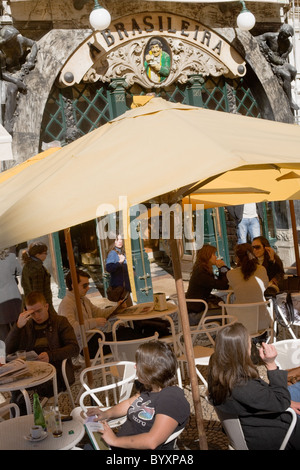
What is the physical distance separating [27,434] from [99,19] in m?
7.68

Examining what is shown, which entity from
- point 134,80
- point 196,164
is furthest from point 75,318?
point 134,80

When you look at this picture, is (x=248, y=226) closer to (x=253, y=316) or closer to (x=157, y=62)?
(x=157, y=62)

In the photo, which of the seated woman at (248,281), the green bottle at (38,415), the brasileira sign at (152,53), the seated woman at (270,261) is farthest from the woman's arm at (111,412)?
the brasileira sign at (152,53)

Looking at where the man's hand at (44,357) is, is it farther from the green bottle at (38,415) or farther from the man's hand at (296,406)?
the man's hand at (296,406)

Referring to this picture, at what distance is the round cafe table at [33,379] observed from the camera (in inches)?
178

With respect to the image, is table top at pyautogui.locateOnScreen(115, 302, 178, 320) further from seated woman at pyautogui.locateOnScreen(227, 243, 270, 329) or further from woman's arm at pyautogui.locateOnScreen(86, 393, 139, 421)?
woman's arm at pyautogui.locateOnScreen(86, 393, 139, 421)

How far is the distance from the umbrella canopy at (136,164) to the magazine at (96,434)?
120 cm

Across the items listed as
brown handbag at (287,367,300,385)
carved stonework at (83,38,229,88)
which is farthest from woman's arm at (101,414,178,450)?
carved stonework at (83,38,229,88)

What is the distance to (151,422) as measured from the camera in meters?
3.53

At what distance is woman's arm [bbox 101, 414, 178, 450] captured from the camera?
11.1ft

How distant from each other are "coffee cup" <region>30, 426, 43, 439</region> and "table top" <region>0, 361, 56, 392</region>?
3.06 ft

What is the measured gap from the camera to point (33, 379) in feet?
15.2

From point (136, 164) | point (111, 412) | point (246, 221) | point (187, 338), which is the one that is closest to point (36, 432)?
point (111, 412)

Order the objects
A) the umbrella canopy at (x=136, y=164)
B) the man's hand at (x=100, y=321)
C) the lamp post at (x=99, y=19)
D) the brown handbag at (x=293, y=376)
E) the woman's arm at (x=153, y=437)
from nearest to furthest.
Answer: the umbrella canopy at (x=136, y=164), the woman's arm at (x=153, y=437), the brown handbag at (x=293, y=376), the man's hand at (x=100, y=321), the lamp post at (x=99, y=19)
